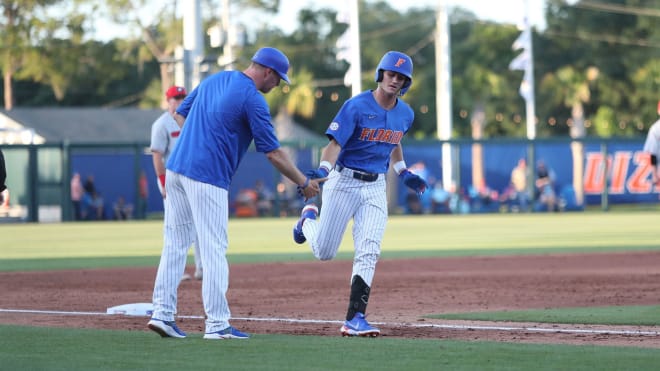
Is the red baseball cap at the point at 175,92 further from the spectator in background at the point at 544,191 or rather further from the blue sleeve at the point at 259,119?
the spectator in background at the point at 544,191

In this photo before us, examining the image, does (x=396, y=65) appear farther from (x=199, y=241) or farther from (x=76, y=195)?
(x=76, y=195)

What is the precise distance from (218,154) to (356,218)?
1375mm

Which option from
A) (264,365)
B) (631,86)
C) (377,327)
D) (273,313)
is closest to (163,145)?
(273,313)

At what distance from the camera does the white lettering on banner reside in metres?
41.2

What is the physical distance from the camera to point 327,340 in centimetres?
830

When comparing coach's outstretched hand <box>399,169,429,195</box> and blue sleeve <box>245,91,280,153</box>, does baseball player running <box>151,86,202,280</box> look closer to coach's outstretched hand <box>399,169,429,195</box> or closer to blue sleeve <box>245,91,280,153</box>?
coach's outstretched hand <box>399,169,429,195</box>

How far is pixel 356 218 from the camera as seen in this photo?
9086 millimetres

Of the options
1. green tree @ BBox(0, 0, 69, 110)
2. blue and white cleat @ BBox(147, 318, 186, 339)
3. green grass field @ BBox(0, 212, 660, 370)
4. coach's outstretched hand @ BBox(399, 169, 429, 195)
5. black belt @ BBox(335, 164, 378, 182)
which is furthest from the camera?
green tree @ BBox(0, 0, 69, 110)

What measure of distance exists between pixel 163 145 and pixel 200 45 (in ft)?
55.2

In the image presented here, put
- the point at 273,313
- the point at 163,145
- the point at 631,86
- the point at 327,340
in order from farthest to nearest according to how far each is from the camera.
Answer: the point at 631,86, the point at 163,145, the point at 273,313, the point at 327,340

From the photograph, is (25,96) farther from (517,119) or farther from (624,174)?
(624,174)

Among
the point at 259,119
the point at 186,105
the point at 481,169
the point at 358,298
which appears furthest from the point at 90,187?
the point at 259,119

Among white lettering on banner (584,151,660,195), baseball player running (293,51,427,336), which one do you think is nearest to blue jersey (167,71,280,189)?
baseball player running (293,51,427,336)

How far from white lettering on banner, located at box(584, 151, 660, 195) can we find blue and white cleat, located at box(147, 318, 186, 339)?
34.2 m
